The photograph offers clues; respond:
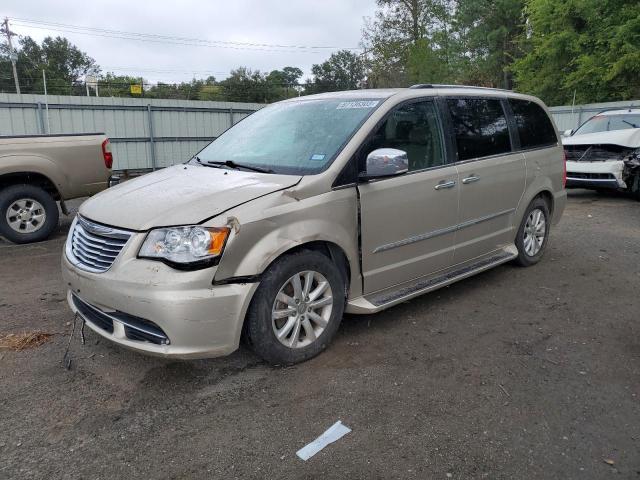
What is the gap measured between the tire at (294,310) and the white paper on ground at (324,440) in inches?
26.9

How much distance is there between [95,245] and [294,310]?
1.29 meters

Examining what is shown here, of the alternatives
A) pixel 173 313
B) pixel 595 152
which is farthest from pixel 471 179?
pixel 595 152

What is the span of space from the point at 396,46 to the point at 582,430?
115ft

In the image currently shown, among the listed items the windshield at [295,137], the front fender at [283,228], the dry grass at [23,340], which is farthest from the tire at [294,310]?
the dry grass at [23,340]

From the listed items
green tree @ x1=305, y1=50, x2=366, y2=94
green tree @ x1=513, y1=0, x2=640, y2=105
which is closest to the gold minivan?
green tree @ x1=513, y1=0, x2=640, y2=105

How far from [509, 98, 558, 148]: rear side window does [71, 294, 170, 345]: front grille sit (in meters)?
3.92

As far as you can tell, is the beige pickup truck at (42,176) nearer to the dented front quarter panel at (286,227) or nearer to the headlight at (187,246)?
the headlight at (187,246)

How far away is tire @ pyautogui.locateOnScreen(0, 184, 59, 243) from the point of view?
673 centimetres

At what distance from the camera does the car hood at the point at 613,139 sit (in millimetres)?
9711

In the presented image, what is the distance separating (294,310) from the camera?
10.8 feet

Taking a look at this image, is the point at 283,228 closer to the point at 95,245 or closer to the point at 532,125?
the point at 95,245

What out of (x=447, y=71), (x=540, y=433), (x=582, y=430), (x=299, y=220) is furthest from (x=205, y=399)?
(x=447, y=71)

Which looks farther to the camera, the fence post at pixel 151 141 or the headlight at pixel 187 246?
the fence post at pixel 151 141

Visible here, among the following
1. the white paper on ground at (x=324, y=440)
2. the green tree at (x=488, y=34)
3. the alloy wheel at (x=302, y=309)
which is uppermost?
the green tree at (x=488, y=34)
